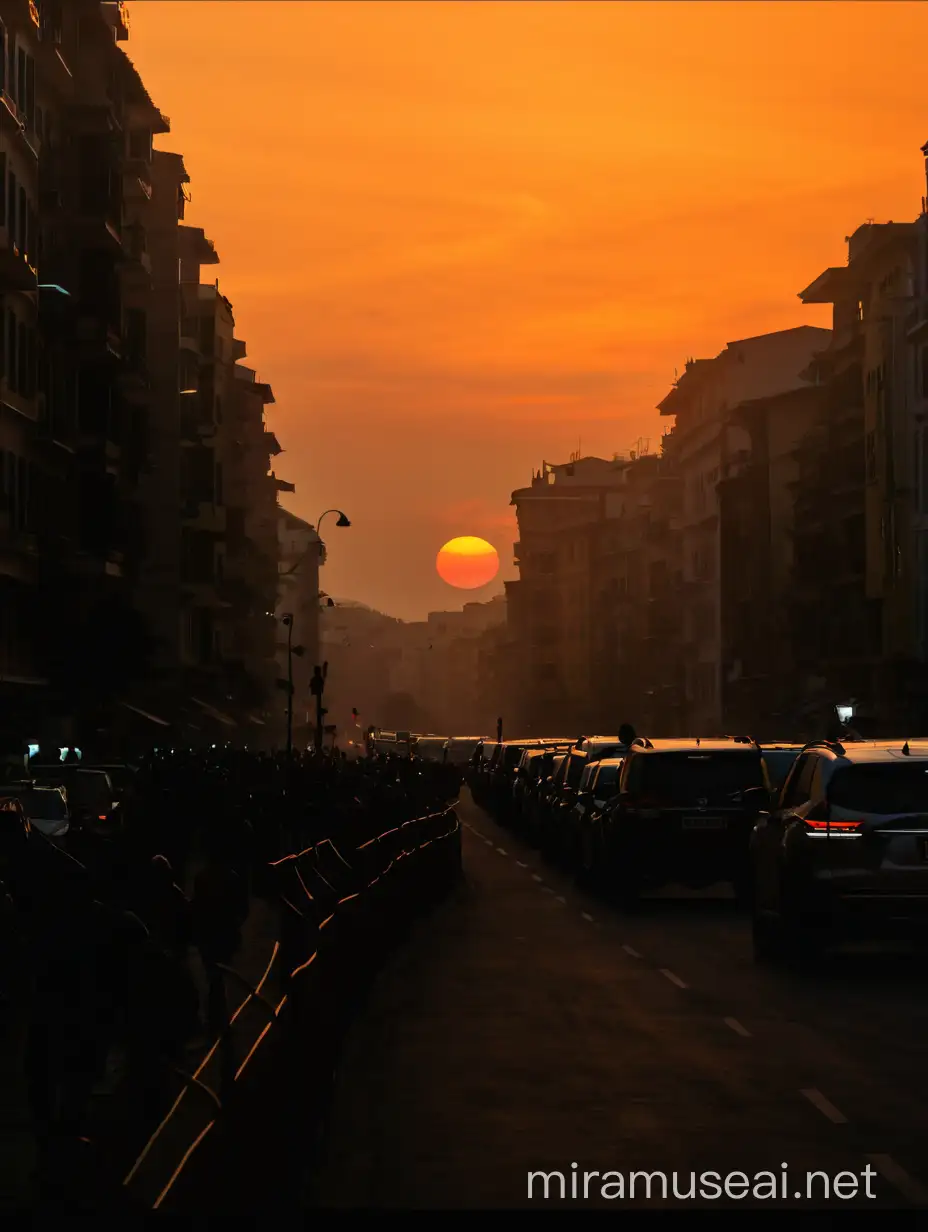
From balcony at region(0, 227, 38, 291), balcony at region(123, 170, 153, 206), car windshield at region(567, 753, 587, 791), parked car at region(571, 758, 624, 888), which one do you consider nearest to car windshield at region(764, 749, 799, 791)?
parked car at region(571, 758, 624, 888)

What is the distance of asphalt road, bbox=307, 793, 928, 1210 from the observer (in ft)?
33.2

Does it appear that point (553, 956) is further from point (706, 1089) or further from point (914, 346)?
point (914, 346)

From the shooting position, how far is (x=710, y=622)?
13525 centimetres

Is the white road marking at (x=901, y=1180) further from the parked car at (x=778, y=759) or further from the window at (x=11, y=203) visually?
the window at (x=11, y=203)

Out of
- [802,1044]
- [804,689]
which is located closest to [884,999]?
[802,1044]

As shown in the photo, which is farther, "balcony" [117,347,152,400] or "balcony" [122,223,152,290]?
"balcony" [122,223,152,290]

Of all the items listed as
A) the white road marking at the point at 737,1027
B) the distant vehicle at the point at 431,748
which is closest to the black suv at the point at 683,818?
the white road marking at the point at 737,1027

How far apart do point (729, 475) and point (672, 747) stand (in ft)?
330

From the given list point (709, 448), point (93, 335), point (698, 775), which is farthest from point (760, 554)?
point (698, 775)

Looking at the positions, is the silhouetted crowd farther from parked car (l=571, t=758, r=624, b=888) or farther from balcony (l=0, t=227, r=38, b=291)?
balcony (l=0, t=227, r=38, b=291)

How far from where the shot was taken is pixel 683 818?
93.1 ft

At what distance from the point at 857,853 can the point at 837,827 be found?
266 millimetres

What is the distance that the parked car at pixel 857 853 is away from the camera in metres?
19.3

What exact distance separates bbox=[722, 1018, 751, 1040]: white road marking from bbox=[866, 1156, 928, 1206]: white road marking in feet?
15.8
